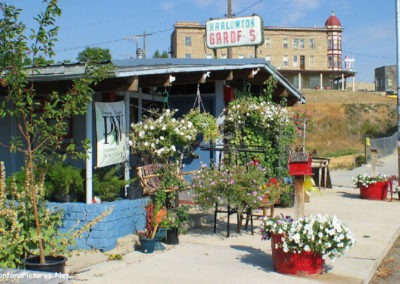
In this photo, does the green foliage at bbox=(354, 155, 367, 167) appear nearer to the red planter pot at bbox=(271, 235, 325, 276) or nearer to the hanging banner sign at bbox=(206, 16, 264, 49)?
the hanging banner sign at bbox=(206, 16, 264, 49)

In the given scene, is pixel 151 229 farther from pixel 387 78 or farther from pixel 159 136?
pixel 387 78

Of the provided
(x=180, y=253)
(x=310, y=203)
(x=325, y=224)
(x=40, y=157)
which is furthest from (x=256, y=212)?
(x=40, y=157)

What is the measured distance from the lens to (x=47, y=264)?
17.9 feet

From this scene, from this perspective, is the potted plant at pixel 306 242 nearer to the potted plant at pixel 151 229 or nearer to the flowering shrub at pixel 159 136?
the potted plant at pixel 151 229

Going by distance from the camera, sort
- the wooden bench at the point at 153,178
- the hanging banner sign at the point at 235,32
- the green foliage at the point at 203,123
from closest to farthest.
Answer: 1. the wooden bench at the point at 153,178
2. the green foliage at the point at 203,123
3. the hanging banner sign at the point at 235,32

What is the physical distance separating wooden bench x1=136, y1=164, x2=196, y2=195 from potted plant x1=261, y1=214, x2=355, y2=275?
2635 mm

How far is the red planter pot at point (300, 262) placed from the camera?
20.0 feet

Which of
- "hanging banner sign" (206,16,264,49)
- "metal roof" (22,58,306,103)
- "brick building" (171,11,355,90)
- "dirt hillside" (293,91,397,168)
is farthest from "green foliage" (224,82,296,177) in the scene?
"brick building" (171,11,355,90)

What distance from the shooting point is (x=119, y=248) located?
752cm

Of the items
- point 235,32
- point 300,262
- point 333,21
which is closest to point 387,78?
point 333,21

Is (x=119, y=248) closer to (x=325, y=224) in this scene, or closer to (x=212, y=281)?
(x=212, y=281)

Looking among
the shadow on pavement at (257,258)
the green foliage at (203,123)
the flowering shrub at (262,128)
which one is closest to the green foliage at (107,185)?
the shadow on pavement at (257,258)

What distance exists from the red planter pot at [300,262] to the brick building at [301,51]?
6691 centimetres

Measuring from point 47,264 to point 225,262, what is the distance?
96.4 inches
